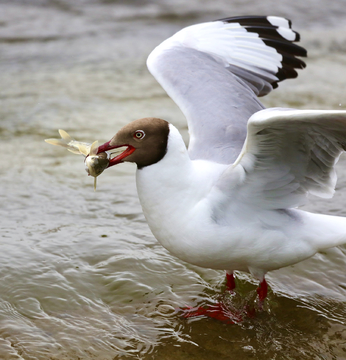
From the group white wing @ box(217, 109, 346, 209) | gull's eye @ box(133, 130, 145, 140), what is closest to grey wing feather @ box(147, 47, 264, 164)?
white wing @ box(217, 109, 346, 209)

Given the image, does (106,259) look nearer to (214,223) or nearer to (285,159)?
(214,223)

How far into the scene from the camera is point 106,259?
14.3ft

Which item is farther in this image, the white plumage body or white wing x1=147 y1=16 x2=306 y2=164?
white wing x1=147 y1=16 x2=306 y2=164

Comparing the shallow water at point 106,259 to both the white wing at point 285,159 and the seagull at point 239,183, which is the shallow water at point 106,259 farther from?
the white wing at point 285,159

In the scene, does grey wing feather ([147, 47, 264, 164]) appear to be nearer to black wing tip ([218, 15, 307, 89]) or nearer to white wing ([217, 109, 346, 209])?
white wing ([217, 109, 346, 209])

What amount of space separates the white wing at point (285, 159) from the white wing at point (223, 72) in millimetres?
379

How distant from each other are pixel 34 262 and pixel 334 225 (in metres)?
2.13

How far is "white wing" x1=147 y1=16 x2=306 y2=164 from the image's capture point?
416cm

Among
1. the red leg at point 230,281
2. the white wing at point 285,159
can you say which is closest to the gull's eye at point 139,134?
the white wing at point 285,159

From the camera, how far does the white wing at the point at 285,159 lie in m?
3.04

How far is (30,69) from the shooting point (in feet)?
28.1

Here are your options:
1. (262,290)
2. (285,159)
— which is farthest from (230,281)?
(285,159)

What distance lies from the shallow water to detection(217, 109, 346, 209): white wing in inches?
31.8

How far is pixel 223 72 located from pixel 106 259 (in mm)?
1755
